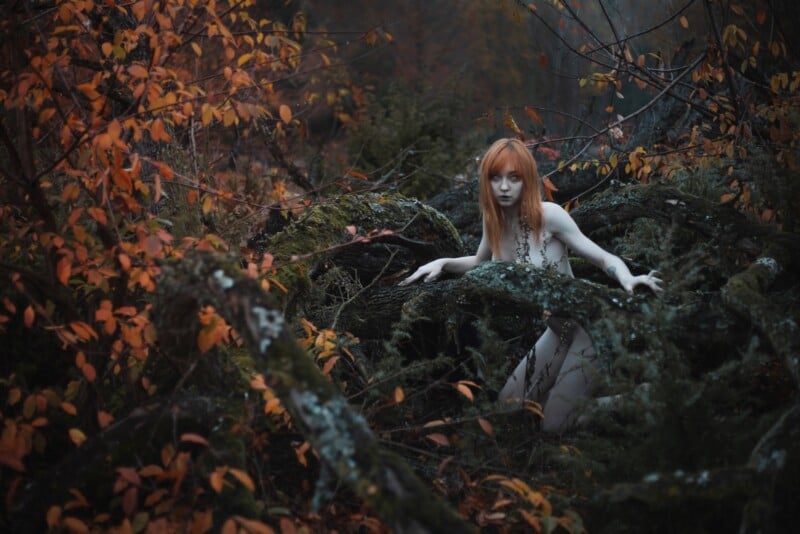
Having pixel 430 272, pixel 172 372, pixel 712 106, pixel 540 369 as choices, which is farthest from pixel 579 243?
pixel 712 106

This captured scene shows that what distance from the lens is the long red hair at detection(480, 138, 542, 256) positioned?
4004 millimetres

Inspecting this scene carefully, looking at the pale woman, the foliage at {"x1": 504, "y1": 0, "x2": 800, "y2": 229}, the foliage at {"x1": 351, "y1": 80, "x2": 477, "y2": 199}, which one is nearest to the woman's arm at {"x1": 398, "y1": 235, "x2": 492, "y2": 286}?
the pale woman

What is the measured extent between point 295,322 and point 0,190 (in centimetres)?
153

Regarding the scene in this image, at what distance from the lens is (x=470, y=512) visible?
9.32 feet

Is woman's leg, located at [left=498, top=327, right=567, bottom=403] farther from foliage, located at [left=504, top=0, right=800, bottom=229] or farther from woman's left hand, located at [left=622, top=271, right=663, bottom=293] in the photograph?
foliage, located at [left=504, top=0, right=800, bottom=229]

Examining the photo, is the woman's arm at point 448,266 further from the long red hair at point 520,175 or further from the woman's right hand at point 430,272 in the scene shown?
the long red hair at point 520,175

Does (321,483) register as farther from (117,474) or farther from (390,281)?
(390,281)

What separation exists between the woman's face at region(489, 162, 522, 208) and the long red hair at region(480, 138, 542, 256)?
0.7 inches

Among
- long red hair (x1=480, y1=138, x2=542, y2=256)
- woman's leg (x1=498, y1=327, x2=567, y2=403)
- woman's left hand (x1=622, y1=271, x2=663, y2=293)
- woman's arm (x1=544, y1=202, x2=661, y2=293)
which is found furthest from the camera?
long red hair (x1=480, y1=138, x2=542, y2=256)

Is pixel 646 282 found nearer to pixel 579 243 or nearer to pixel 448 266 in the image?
pixel 579 243

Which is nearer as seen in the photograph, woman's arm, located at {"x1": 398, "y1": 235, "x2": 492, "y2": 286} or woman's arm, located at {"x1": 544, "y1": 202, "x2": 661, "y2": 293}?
woman's arm, located at {"x1": 544, "y1": 202, "x2": 661, "y2": 293}

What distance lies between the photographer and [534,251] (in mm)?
4094

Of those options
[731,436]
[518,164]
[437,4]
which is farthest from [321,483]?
[437,4]

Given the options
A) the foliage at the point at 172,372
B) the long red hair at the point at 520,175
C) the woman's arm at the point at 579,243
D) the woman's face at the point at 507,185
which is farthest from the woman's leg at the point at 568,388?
the woman's face at the point at 507,185
